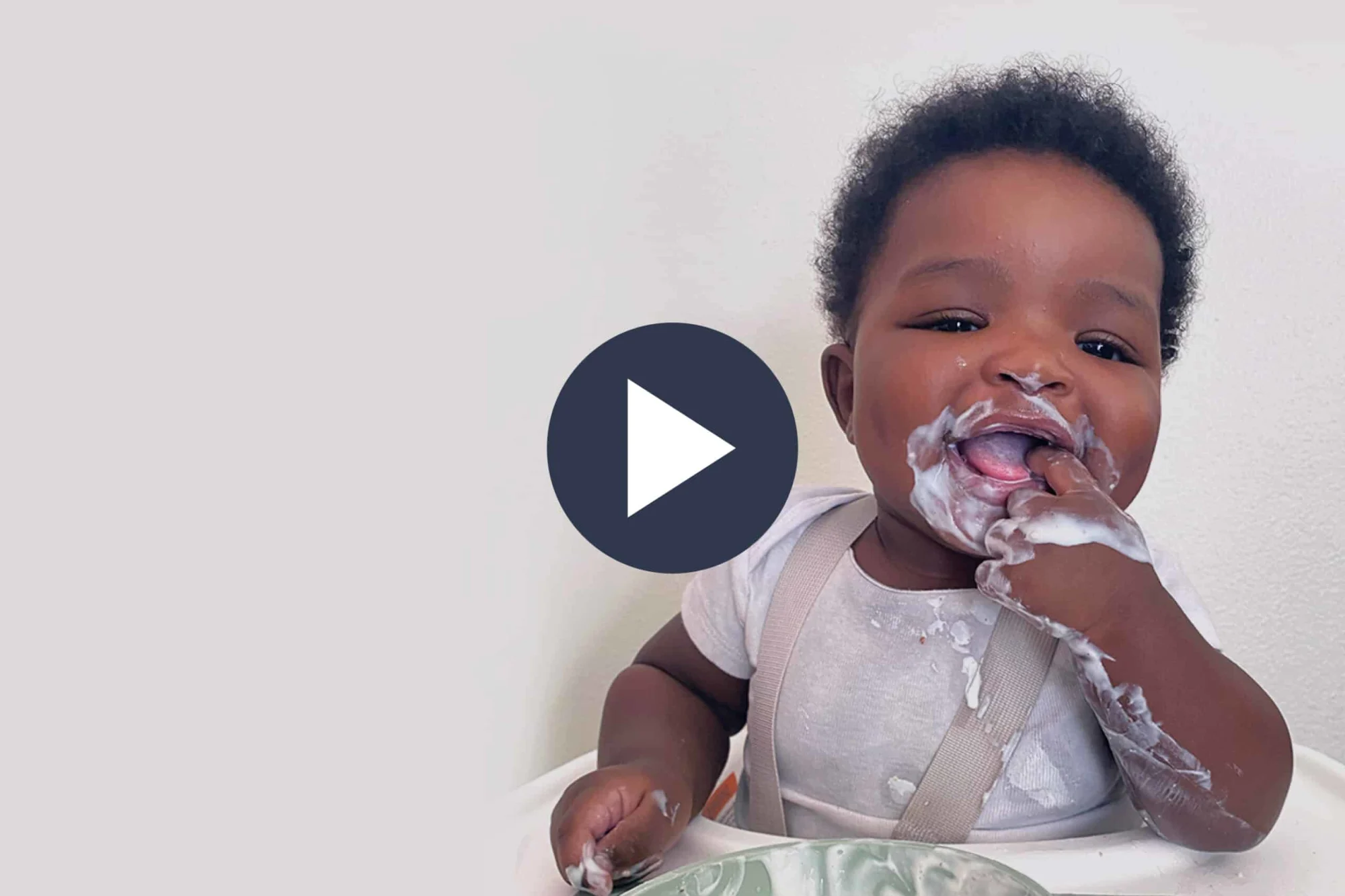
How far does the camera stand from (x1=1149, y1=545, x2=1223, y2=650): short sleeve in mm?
510

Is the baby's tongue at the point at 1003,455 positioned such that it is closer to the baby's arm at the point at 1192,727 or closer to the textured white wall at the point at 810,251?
the baby's arm at the point at 1192,727

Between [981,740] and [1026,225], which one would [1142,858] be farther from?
[1026,225]

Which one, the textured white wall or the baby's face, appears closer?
the baby's face

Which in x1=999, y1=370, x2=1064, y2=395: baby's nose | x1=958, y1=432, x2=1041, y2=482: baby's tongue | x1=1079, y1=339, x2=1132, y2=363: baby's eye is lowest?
x1=958, y1=432, x2=1041, y2=482: baby's tongue

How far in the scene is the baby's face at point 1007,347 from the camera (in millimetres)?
499

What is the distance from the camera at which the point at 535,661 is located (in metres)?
0.80

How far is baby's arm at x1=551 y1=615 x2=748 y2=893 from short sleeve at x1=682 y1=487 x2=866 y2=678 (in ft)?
0.04

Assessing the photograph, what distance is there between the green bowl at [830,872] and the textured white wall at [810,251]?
434 mm

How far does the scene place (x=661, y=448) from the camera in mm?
599

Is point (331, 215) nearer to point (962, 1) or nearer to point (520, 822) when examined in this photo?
point (520, 822)

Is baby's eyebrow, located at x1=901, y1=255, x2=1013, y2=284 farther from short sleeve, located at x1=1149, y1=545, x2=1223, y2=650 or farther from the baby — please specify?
short sleeve, located at x1=1149, y1=545, x2=1223, y2=650

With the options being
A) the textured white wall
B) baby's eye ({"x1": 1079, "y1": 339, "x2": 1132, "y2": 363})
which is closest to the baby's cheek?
baby's eye ({"x1": 1079, "y1": 339, "x2": 1132, "y2": 363})

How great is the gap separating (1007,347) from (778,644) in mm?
210

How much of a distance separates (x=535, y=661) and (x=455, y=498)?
141 mm
